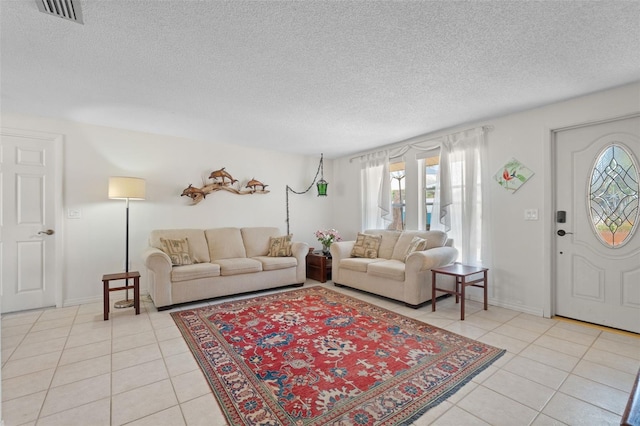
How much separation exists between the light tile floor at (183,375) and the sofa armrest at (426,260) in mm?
554

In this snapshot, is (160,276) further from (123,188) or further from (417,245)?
(417,245)

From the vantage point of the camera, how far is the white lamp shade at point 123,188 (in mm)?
3639

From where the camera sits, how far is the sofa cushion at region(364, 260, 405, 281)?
3.61 metres

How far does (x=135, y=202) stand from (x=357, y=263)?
3254 mm

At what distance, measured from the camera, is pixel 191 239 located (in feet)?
14.0

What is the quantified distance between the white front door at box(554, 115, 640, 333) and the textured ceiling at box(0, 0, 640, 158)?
513 millimetres

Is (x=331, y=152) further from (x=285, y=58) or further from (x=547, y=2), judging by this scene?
(x=547, y=2)

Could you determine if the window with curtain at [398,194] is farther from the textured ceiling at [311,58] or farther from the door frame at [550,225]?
the door frame at [550,225]

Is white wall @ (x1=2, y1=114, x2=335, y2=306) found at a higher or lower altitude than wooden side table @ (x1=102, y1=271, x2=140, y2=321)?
higher

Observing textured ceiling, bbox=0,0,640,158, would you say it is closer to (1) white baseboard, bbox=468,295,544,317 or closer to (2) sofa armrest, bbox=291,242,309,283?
(2) sofa armrest, bbox=291,242,309,283

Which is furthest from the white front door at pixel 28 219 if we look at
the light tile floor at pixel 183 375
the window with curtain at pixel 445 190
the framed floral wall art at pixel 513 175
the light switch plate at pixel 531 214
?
the light switch plate at pixel 531 214

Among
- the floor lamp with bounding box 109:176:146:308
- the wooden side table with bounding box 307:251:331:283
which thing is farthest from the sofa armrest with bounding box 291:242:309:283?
the floor lamp with bounding box 109:176:146:308

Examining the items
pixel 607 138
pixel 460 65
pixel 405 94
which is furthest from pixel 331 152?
pixel 607 138

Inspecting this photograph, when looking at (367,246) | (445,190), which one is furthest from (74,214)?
(445,190)
